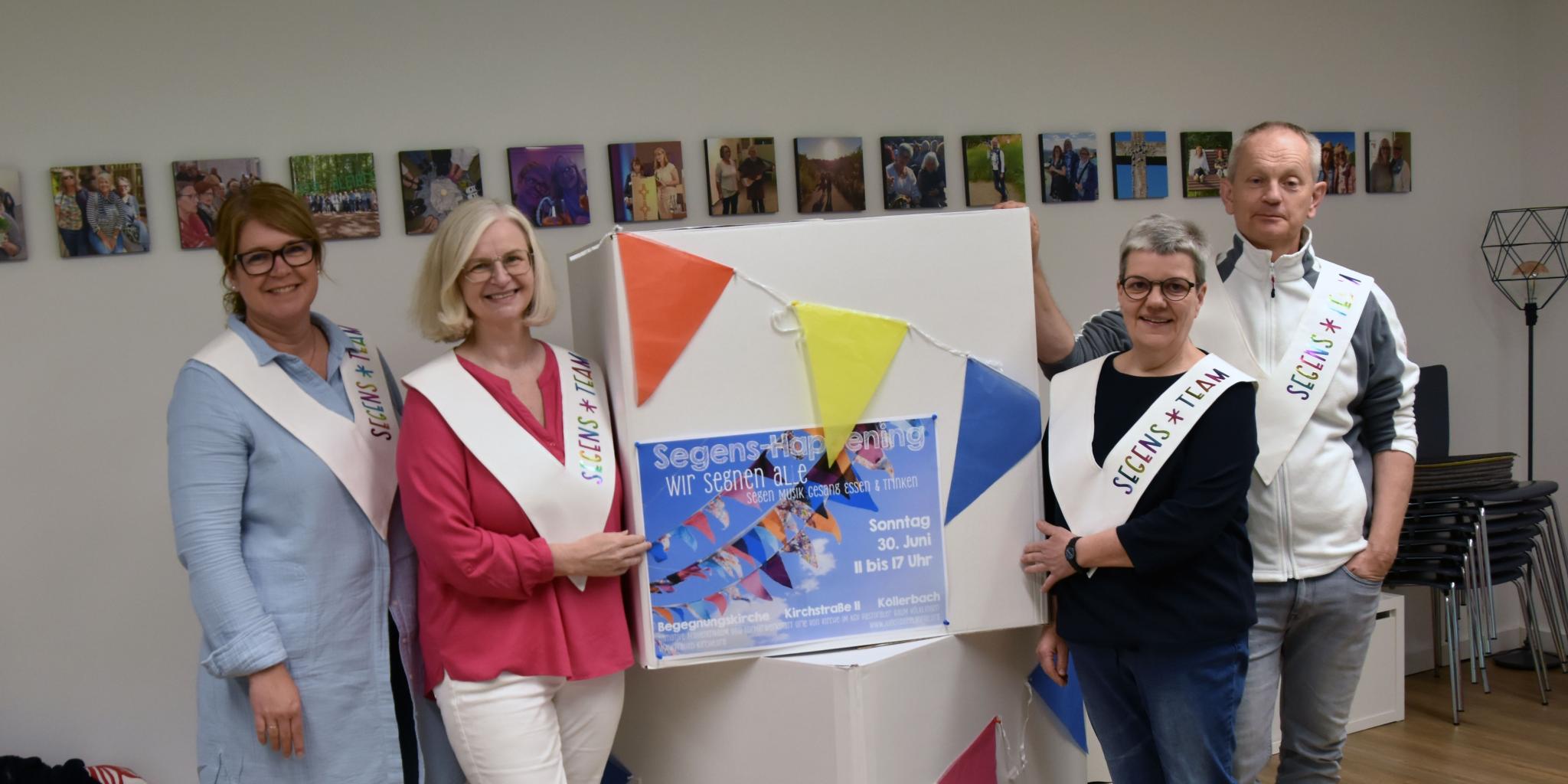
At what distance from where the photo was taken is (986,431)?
207 centimetres

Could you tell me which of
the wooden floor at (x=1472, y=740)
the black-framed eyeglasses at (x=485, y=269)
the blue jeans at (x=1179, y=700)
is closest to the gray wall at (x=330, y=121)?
the black-framed eyeglasses at (x=485, y=269)

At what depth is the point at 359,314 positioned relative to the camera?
2820 mm

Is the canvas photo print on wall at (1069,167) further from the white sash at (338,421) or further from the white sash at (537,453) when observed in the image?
the white sash at (338,421)

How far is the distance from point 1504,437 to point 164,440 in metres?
4.21

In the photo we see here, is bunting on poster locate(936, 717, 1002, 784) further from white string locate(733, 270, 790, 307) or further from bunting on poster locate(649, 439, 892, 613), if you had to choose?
white string locate(733, 270, 790, 307)

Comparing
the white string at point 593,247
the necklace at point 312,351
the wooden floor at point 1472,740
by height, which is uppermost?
the white string at point 593,247

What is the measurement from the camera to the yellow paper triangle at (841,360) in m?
1.99

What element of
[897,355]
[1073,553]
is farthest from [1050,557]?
[897,355]

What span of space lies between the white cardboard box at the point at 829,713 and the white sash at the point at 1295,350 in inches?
22.6

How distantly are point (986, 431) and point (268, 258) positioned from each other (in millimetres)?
1188

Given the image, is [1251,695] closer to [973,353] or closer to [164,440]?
[973,353]

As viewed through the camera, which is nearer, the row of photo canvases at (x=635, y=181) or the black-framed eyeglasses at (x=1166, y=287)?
the black-framed eyeglasses at (x=1166, y=287)

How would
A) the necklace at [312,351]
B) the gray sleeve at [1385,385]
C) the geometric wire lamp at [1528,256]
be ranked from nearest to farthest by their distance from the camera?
the necklace at [312,351], the gray sleeve at [1385,385], the geometric wire lamp at [1528,256]

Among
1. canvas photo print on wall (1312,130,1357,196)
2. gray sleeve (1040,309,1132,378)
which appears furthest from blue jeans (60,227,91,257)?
canvas photo print on wall (1312,130,1357,196)
